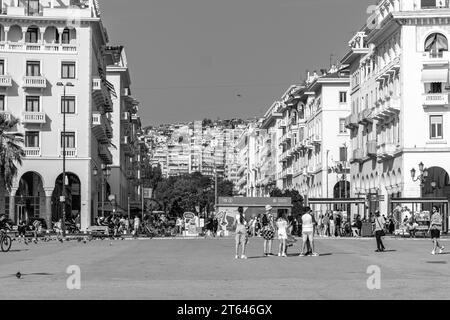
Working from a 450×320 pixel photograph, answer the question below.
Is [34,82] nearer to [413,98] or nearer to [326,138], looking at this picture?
[413,98]

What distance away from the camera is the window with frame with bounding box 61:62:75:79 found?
82.8 meters

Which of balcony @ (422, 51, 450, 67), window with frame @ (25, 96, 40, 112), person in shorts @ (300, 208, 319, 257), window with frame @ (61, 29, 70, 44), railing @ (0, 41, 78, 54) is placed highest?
window with frame @ (61, 29, 70, 44)

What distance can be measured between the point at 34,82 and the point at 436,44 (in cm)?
3122

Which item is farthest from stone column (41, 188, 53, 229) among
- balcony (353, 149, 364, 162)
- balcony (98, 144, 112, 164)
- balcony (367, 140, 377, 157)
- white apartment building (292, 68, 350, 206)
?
white apartment building (292, 68, 350, 206)

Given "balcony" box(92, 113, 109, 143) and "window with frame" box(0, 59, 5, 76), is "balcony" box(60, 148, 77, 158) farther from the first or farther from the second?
"window with frame" box(0, 59, 5, 76)

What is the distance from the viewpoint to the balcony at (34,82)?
81062 millimetres

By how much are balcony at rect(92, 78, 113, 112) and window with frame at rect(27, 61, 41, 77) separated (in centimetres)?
495

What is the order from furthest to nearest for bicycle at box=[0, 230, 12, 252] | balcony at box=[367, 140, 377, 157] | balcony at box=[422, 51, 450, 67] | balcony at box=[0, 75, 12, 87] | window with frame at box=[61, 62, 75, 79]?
1. balcony at box=[367, 140, 377, 157]
2. window with frame at box=[61, 62, 75, 79]
3. balcony at box=[0, 75, 12, 87]
4. balcony at box=[422, 51, 450, 67]
5. bicycle at box=[0, 230, 12, 252]

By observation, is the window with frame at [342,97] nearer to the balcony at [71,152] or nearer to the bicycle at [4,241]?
the balcony at [71,152]

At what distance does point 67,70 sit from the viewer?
82.9m

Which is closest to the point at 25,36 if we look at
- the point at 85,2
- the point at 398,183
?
the point at 85,2

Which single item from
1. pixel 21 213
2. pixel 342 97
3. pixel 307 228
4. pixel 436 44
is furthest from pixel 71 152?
pixel 307 228
